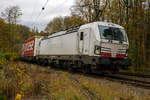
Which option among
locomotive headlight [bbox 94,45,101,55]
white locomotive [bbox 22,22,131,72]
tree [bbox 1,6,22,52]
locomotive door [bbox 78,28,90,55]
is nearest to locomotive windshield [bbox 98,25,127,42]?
white locomotive [bbox 22,22,131,72]

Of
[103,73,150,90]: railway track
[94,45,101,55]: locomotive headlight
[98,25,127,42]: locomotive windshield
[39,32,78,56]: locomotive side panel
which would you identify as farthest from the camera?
[39,32,78,56]: locomotive side panel

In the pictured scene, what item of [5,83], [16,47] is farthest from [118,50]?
[16,47]

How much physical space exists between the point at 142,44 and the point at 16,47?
29.9m

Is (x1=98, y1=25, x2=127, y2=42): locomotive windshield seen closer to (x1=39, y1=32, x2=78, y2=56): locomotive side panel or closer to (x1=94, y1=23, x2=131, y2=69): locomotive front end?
(x1=94, y1=23, x2=131, y2=69): locomotive front end

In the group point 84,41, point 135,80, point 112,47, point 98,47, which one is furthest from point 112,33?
point 135,80

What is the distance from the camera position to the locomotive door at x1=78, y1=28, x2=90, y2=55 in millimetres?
10116

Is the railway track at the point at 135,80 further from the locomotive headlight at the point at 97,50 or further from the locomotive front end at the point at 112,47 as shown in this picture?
the locomotive headlight at the point at 97,50

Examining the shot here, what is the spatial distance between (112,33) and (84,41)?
1.79 m

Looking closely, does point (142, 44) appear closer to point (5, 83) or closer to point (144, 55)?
point (144, 55)

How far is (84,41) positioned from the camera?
414 inches

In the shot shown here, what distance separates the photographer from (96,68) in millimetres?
9281

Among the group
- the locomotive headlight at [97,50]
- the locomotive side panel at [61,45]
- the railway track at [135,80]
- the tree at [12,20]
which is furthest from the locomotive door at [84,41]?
the tree at [12,20]

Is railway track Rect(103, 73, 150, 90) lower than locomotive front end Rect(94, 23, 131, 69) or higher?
lower

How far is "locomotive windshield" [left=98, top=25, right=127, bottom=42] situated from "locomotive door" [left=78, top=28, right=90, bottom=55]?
0.90 m
